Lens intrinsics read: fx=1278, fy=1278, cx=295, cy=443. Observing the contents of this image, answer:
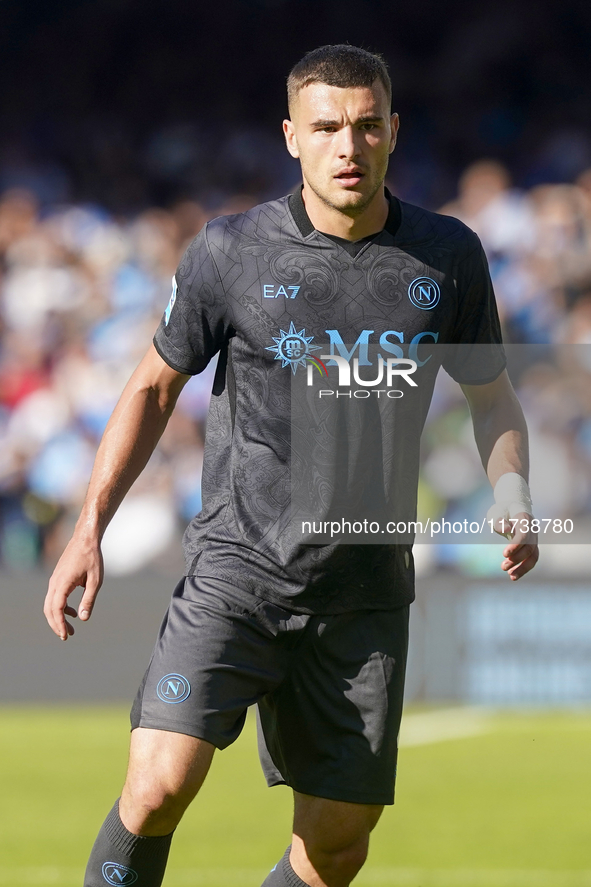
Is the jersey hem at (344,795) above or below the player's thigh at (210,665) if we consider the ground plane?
below

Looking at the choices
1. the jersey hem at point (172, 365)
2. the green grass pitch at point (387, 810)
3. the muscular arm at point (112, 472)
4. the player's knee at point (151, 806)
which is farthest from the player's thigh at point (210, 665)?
the green grass pitch at point (387, 810)

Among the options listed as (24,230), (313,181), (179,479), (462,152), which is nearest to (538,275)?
(462,152)

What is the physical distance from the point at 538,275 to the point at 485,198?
91cm

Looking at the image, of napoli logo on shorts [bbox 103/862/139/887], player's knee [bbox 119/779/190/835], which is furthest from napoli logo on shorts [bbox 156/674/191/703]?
napoli logo on shorts [bbox 103/862/139/887]

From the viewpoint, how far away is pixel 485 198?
36.1 feet

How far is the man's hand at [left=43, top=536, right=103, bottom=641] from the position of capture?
10.4ft

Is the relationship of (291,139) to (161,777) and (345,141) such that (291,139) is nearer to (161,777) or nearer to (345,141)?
(345,141)

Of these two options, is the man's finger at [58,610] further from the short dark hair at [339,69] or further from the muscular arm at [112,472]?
the short dark hair at [339,69]

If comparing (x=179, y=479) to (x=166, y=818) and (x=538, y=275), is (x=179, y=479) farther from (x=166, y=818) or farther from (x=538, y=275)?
(x=166, y=818)

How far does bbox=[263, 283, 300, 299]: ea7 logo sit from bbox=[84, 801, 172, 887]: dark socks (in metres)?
1.38

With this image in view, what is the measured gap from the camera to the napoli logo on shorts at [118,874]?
3.20 m

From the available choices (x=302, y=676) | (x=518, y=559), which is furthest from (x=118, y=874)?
(x=518, y=559)

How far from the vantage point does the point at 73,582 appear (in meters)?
3.21

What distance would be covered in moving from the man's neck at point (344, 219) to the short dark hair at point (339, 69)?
0.90 feet
